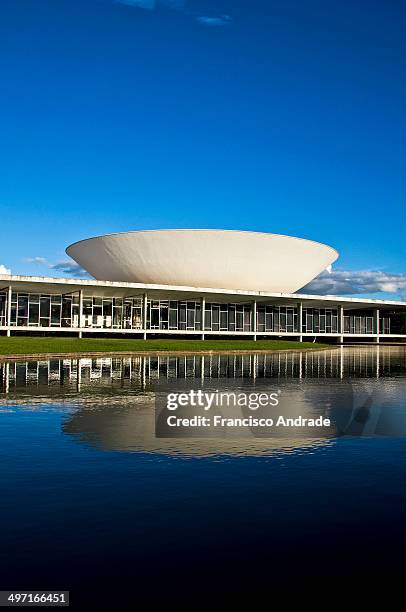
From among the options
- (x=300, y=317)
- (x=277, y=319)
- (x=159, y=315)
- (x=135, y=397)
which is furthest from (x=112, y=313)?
(x=135, y=397)

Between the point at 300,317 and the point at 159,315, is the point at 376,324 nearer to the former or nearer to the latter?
the point at 300,317

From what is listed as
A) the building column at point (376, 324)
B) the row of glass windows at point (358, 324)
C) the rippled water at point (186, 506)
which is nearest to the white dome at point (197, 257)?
the building column at point (376, 324)

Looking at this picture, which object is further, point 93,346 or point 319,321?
point 319,321

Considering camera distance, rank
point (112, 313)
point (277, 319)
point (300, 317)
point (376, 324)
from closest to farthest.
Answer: point (112, 313) < point (300, 317) < point (277, 319) < point (376, 324)

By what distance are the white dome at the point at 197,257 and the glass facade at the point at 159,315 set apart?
8.28 ft

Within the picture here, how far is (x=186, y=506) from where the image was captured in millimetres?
5555

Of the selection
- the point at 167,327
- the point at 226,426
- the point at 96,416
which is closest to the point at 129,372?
the point at 96,416

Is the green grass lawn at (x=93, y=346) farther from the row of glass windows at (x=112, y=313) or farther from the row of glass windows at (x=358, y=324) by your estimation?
the row of glass windows at (x=358, y=324)

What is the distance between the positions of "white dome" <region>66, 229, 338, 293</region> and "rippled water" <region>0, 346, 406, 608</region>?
4407cm

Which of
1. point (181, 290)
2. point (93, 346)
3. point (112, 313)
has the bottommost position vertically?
point (93, 346)

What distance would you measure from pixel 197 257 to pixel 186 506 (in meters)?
49.6

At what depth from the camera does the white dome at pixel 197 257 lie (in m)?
54.1

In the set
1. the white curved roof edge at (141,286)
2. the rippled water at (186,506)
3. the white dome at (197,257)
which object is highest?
the white dome at (197,257)

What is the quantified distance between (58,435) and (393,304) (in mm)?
61481
